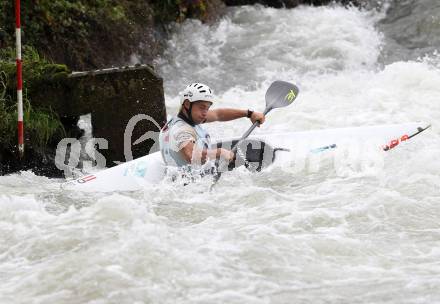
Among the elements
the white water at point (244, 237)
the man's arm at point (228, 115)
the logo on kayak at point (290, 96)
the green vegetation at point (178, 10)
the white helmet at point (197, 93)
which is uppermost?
the green vegetation at point (178, 10)

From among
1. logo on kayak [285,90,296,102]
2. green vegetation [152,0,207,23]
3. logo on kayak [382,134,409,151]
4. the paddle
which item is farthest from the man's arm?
green vegetation [152,0,207,23]

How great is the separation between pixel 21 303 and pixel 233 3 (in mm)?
8844

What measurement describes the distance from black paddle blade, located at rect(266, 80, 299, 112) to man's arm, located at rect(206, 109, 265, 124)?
1.74ft

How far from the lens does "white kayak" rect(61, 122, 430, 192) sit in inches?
262

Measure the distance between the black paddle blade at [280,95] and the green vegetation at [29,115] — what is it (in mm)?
1880

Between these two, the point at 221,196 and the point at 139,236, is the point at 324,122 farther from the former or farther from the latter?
the point at 139,236

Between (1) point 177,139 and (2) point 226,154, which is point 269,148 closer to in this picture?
(2) point 226,154

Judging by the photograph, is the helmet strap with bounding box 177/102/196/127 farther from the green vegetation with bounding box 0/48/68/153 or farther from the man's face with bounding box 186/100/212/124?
the green vegetation with bounding box 0/48/68/153

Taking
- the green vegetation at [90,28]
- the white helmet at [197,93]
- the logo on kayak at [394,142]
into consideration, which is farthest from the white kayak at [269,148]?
the green vegetation at [90,28]

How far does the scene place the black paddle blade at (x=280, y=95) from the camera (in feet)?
25.6

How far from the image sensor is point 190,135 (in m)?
6.31

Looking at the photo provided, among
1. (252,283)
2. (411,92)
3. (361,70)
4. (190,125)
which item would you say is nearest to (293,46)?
(361,70)

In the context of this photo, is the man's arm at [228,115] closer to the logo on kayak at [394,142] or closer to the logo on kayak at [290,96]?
the logo on kayak at [290,96]

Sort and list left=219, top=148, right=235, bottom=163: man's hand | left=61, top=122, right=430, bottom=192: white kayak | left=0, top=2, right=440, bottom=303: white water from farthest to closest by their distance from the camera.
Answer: left=61, top=122, right=430, bottom=192: white kayak
left=219, top=148, right=235, bottom=163: man's hand
left=0, top=2, right=440, bottom=303: white water
